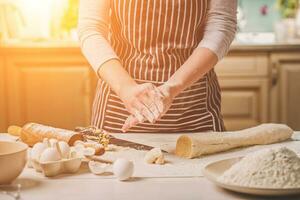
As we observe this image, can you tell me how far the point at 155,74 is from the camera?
1794mm

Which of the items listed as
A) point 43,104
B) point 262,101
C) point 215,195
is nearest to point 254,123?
point 262,101

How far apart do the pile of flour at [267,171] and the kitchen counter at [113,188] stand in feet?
0.10

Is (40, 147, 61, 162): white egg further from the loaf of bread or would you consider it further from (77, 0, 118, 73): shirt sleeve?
(77, 0, 118, 73): shirt sleeve

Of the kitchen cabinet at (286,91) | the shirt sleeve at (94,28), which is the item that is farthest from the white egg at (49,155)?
the kitchen cabinet at (286,91)

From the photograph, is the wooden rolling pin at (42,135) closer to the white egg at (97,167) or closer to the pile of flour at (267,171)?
the white egg at (97,167)

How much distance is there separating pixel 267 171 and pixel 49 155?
402 millimetres

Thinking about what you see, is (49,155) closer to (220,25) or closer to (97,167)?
(97,167)

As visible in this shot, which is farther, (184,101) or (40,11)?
(40,11)

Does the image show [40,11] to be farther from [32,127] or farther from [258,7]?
[32,127]

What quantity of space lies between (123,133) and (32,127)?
0.29 metres

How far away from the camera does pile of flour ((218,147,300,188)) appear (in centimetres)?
100

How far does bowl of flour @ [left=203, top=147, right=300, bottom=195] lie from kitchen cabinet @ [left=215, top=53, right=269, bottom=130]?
213 centimetres

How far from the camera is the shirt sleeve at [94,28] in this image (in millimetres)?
1693

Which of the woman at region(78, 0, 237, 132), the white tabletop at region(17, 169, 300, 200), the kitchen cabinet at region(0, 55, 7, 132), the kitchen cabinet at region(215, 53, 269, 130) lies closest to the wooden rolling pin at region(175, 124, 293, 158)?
the white tabletop at region(17, 169, 300, 200)
